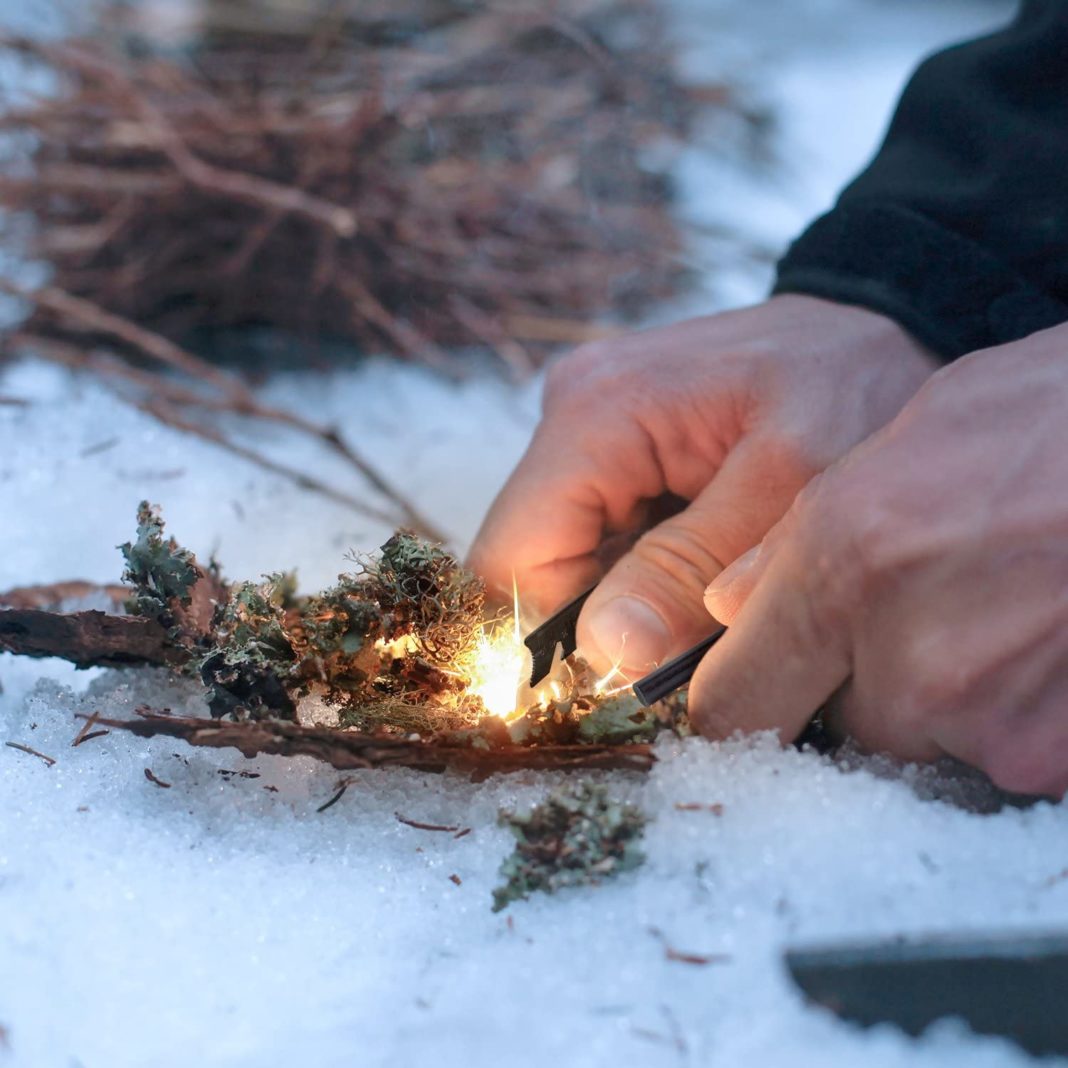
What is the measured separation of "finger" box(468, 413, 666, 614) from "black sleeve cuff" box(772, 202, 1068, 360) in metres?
0.42

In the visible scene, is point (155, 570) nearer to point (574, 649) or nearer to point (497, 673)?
point (497, 673)

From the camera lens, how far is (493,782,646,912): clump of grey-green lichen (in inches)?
39.0

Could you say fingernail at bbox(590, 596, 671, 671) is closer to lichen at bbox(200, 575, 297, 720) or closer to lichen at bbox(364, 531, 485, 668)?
lichen at bbox(364, 531, 485, 668)

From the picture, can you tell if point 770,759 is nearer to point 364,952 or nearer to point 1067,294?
point 364,952

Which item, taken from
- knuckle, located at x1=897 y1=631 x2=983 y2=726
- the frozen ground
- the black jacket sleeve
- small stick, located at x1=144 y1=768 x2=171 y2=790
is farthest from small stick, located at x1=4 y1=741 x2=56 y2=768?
the black jacket sleeve

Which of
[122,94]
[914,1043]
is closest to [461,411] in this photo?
[122,94]

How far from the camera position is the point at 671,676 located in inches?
48.7

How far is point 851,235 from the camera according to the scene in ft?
5.43

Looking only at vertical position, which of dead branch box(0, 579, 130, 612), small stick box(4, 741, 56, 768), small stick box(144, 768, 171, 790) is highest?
small stick box(144, 768, 171, 790)

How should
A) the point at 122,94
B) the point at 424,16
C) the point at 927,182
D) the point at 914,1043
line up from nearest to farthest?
the point at 914,1043 → the point at 927,182 → the point at 122,94 → the point at 424,16

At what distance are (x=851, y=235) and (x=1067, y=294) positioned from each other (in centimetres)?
33

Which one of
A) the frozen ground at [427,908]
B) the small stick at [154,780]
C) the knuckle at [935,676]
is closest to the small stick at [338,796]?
the frozen ground at [427,908]

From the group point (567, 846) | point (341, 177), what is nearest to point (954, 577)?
point (567, 846)

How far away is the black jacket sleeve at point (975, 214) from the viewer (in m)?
1.53
